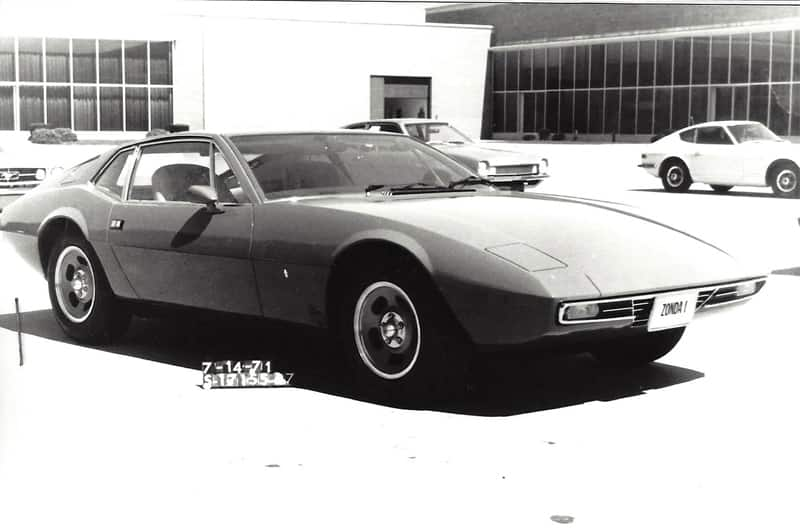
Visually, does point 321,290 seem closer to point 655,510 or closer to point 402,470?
point 402,470

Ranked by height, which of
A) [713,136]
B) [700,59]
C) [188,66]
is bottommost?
[713,136]

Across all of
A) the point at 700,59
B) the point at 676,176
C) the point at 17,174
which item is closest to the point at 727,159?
the point at 676,176

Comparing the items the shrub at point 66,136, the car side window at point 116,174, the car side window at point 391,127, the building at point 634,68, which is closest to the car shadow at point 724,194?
the car side window at point 391,127

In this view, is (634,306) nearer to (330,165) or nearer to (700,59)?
(330,165)

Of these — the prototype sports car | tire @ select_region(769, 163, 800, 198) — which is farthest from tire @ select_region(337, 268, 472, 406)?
tire @ select_region(769, 163, 800, 198)

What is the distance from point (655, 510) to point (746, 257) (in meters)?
2.49

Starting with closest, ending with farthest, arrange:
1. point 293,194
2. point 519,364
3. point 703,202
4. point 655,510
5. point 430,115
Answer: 1. point 655,510
2. point 293,194
3. point 519,364
4. point 703,202
5. point 430,115

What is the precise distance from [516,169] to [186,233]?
46.0 ft

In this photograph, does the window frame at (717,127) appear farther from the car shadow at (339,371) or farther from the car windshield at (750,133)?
the car shadow at (339,371)

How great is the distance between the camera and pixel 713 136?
846 inches

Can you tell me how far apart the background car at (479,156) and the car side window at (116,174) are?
12.1 metres

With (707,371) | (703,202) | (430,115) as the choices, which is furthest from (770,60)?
(707,371)

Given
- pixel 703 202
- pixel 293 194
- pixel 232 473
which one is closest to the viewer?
pixel 232 473

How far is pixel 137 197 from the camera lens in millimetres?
6605
